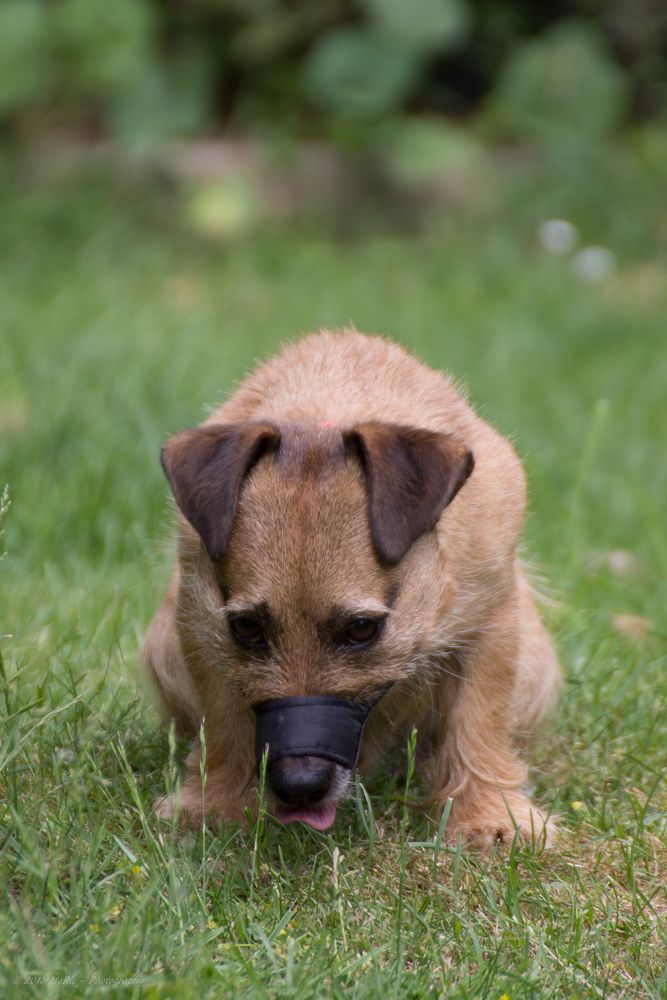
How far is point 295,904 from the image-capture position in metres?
3.50

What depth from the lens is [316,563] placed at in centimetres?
347

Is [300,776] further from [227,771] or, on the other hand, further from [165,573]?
[165,573]

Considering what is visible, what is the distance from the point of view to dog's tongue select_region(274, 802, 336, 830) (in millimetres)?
3641

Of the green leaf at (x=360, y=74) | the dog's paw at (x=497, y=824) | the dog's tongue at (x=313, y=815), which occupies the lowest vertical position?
the dog's paw at (x=497, y=824)

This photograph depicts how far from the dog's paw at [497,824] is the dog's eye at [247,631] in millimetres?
841

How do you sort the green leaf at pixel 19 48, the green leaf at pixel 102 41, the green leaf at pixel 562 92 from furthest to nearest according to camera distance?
the green leaf at pixel 562 92 → the green leaf at pixel 102 41 → the green leaf at pixel 19 48

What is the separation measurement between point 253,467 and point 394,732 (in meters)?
1.09

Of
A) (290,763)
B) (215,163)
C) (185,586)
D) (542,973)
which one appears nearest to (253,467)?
(185,586)

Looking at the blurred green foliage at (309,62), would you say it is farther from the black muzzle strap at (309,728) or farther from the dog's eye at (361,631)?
the black muzzle strap at (309,728)

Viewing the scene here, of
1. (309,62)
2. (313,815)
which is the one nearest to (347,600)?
(313,815)

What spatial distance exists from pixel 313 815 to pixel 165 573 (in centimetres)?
158

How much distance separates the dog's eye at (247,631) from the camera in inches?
140

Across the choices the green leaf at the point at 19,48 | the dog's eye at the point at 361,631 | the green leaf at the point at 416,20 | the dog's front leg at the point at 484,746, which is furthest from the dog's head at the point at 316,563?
the green leaf at the point at 416,20

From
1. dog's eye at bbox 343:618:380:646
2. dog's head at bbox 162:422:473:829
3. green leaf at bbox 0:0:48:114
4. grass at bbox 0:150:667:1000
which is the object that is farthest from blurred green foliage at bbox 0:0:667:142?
dog's eye at bbox 343:618:380:646
